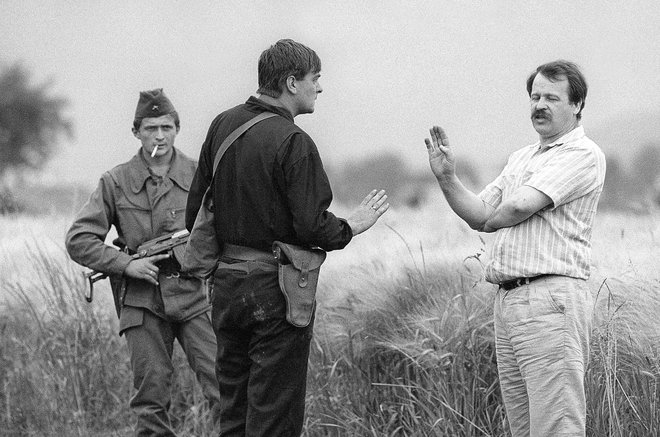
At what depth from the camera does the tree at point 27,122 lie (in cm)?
2859

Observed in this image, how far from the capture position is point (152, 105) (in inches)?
211

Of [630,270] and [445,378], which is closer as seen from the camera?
[630,270]

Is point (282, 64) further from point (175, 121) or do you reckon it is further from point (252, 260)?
point (175, 121)

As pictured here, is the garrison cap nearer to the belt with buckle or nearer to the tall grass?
the tall grass

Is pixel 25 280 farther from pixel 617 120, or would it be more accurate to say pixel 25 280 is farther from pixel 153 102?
pixel 617 120

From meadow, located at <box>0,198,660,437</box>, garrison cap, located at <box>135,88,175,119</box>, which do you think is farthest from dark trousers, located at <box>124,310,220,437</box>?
garrison cap, located at <box>135,88,175,119</box>

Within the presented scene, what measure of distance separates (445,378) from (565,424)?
1.15m

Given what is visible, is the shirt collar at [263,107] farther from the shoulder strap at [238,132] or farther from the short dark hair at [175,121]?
the short dark hair at [175,121]

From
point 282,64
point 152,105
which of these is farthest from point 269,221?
point 152,105

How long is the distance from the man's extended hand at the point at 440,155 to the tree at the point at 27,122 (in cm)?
2574

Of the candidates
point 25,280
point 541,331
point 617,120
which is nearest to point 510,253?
point 541,331

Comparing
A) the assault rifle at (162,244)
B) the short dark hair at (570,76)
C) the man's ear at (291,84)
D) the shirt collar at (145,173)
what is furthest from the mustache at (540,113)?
the shirt collar at (145,173)

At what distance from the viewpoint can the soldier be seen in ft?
16.6

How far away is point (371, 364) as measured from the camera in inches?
211
